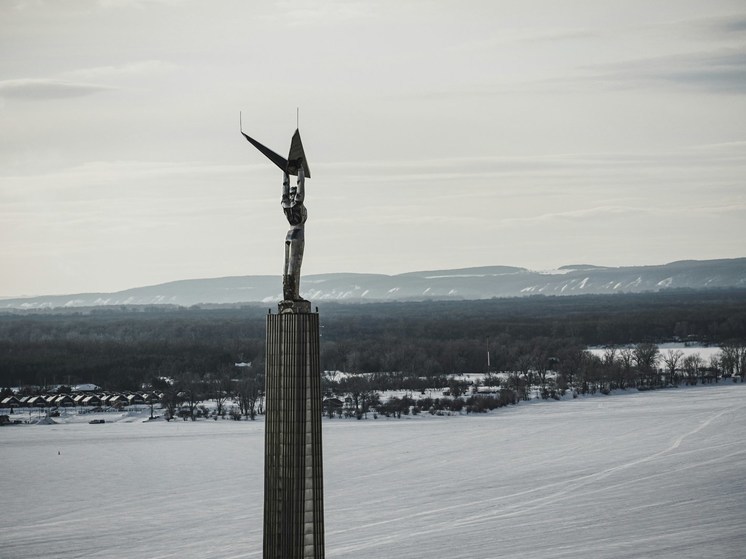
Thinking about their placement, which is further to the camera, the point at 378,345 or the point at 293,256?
the point at 378,345

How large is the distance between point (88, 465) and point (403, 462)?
495 inches

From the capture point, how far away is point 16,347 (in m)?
119

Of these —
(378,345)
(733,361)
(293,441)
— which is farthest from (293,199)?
(378,345)

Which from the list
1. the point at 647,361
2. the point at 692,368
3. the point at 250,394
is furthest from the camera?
the point at 647,361

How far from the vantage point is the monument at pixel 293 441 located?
21.4 meters

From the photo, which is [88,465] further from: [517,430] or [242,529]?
[517,430]

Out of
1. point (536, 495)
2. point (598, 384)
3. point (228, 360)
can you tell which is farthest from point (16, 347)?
point (536, 495)

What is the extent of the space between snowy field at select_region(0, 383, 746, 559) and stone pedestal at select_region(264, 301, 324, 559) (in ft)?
41.2

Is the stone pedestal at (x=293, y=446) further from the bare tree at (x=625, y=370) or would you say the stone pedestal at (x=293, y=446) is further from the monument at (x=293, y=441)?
the bare tree at (x=625, y=370)

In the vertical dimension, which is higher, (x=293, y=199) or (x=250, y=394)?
(x=293, y=199)

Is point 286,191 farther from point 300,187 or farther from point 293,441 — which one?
point 293,441

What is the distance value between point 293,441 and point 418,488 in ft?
75.7

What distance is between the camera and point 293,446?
2144 centimetres

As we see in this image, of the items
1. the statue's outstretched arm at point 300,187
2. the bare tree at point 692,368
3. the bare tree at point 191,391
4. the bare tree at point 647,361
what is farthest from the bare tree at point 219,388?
the statue's outstretched arm at point 300,187
